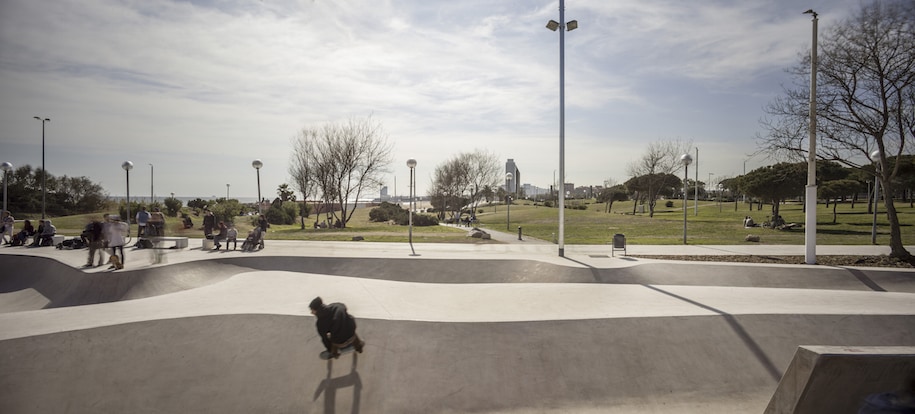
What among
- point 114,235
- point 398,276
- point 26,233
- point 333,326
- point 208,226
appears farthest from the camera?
point 26,233

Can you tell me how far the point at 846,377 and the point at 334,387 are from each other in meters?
5.79

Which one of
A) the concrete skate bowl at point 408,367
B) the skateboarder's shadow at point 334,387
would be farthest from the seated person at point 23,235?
the skateboarder's shadow at point 334,387

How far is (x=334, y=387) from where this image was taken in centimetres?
537

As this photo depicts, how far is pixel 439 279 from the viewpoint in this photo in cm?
1092

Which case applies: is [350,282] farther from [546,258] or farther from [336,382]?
[546,258]

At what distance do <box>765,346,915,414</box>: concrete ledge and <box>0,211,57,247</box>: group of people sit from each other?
2116 centimetres

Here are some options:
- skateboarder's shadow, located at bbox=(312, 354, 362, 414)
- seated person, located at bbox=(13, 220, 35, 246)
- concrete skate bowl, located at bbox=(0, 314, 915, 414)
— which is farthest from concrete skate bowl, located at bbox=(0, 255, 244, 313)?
skateboarder's shadow, located at bbox=(312, 354, 362, 414)

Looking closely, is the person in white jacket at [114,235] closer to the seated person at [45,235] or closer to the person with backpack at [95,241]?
the person with backpack at [95,241]

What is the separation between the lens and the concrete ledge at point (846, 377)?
4254mm

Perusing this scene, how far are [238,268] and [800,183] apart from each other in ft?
117

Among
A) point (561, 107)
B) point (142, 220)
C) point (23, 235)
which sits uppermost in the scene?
point (561, 107)

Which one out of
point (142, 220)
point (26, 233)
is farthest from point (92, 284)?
point (26, 233)

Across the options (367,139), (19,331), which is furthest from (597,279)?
(367,139)

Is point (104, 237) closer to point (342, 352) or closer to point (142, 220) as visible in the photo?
point (142, 220)
